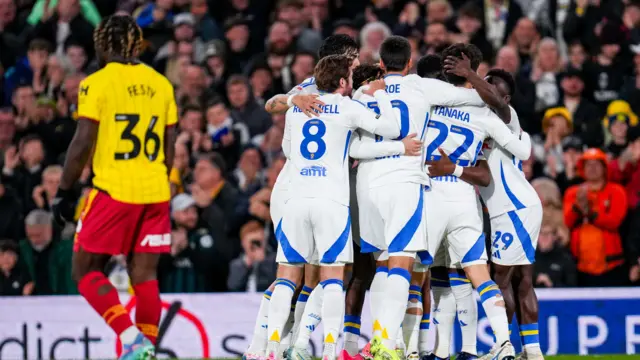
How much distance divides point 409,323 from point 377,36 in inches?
259

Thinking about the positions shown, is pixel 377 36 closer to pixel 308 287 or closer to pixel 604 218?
pixel 604 218

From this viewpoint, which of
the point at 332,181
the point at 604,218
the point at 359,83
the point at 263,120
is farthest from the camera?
the point at 263,120

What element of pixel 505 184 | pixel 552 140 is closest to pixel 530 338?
pixel 505 184

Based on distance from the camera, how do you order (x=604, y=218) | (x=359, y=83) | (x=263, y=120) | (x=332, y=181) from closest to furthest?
(x=332, y=181), (x=359, y=83), (x=604, y=218), (x=263, y=120)

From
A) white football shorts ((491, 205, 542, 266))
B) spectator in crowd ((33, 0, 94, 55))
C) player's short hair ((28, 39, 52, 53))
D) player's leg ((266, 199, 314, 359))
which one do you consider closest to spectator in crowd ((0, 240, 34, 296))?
player's short hair ((28, 39, 52, 53))

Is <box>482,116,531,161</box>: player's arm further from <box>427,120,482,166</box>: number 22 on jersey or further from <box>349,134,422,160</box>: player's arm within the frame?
<box>349,134,422,160</box>: player's arm

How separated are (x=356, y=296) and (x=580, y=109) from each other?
234 inches

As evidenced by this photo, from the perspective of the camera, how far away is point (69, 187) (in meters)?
9.55

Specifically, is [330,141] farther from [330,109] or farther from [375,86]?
[375,86]

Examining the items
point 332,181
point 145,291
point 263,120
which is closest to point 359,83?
point 332,181

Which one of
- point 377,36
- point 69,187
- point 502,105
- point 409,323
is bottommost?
point 409,323

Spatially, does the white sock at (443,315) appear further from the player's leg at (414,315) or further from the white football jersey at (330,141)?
the white football jersey at (330,141)

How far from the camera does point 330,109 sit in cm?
943

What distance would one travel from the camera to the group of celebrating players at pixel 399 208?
9352 millimetres
